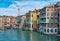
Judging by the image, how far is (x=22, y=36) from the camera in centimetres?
864

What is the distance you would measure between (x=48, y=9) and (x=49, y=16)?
0.66 ft

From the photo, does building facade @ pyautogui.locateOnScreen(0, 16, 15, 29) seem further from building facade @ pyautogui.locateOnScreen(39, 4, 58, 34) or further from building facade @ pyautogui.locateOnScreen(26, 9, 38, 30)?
building facade @ pyautogui.locateOnScreen(39, 4, 58, 34)

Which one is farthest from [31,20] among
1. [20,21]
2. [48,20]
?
[48,20]

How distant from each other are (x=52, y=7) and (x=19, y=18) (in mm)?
731

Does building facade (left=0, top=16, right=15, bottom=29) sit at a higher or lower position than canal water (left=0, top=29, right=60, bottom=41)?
higher

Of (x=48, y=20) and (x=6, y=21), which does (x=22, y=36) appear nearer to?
(x=6, y=21)

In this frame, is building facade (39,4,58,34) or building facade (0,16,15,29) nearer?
building facade (0,16,15,29)

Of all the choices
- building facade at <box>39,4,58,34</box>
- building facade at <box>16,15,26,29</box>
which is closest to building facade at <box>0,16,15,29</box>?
building facade at <box>16,15,26,29</box>

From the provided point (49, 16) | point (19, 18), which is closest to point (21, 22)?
point (19, 18)

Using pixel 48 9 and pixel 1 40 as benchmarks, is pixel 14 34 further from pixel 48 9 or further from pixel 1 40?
pixel 48 9

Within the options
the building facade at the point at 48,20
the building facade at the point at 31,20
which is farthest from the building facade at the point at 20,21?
the building facade at the point at 48,20

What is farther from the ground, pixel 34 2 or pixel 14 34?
pixel 34 2

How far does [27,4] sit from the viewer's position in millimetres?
8352

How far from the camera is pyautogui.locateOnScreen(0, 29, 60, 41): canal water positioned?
8.46 metres
